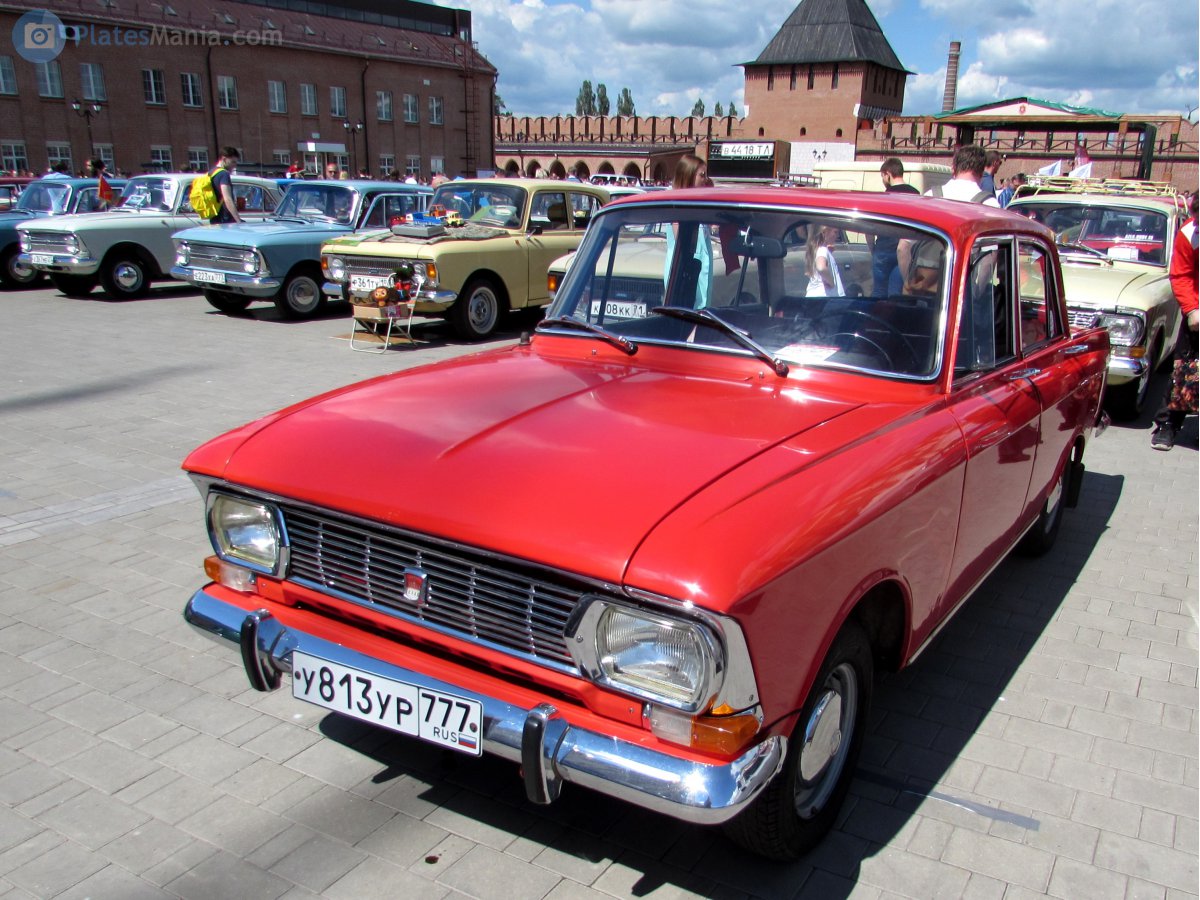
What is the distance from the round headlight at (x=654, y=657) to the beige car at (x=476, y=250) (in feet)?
29.3

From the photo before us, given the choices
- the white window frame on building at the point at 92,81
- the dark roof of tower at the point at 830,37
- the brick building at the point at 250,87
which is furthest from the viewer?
the dark roof of tower at the point at 830,37

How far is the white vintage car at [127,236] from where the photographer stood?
13.4 m

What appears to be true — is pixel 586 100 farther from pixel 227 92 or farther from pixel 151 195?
pixel 151 195

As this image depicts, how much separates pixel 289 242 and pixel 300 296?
830mm

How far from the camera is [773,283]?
364 centimetres

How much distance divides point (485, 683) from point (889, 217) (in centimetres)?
218

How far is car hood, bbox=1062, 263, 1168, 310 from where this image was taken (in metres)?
7.44

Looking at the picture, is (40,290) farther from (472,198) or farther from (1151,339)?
(1151,339)

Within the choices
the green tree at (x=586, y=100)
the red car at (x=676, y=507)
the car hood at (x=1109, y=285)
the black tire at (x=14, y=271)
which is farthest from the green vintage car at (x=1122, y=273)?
the green tree at (x=586, y=100)

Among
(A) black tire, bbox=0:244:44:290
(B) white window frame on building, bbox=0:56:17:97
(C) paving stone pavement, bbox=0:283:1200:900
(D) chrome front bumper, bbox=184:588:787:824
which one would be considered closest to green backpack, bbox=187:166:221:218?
(A) black tire, bbox=0:244:44:290

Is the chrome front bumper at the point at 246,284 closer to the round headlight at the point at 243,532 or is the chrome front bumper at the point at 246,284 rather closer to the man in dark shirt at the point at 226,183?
the man in dark shirt at the point at 226,183

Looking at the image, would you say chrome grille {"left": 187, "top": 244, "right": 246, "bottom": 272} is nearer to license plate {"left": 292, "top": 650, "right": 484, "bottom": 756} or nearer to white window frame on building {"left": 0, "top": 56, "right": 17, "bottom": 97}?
license plate {"left": 292, "top": 650, "right": 484, "bottom": 756}

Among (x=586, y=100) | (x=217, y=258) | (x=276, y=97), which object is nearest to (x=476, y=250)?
(x=217, y=258)

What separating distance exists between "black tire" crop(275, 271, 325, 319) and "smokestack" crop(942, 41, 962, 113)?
Answer: 279 feet
